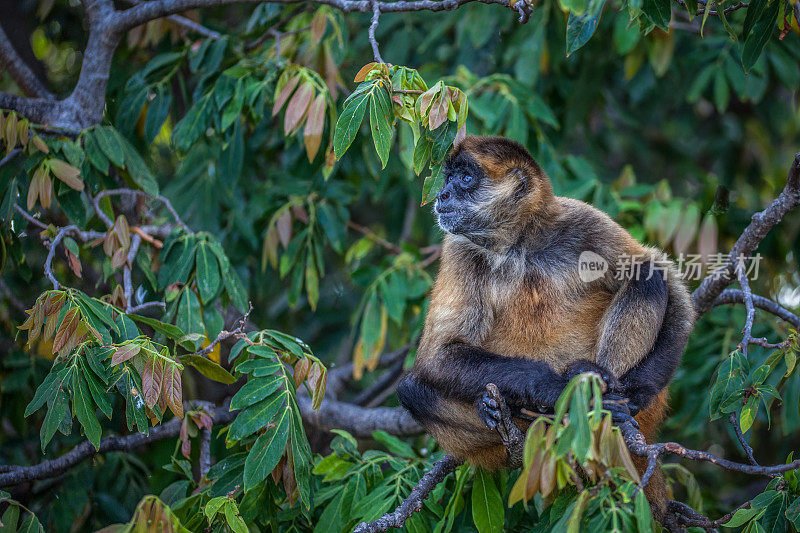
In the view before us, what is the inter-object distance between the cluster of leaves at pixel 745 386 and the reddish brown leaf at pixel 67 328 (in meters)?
2.81

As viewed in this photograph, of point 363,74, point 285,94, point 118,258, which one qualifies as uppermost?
point 363,74

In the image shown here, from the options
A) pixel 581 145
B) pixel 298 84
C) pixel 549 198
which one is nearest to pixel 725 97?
pixel 581 145

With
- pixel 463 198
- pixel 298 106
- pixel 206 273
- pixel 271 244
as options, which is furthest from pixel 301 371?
pixel 271 244

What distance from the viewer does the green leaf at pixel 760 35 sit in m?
3.41

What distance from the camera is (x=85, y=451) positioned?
4.14 m

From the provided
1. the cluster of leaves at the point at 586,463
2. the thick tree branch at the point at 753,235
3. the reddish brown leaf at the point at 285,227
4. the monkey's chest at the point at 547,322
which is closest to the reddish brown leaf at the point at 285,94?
the reddish brown leaf at the point at 285,227

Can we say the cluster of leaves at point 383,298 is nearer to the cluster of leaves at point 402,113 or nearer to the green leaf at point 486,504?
the green leaf at point 486,504

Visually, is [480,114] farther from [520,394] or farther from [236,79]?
[520,394]

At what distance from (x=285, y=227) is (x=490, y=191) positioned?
177cm

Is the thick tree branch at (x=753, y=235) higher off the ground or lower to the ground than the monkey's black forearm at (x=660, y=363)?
higher

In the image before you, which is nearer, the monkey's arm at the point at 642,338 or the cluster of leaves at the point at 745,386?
the cluster of leaves at the point at 745,386

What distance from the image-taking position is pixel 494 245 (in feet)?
13.1

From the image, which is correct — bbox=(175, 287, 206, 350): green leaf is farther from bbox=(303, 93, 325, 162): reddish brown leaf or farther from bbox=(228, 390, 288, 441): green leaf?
bbox=(303, 93, 325, 162): reddish brown leaf

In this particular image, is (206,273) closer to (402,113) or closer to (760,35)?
(402,113)
